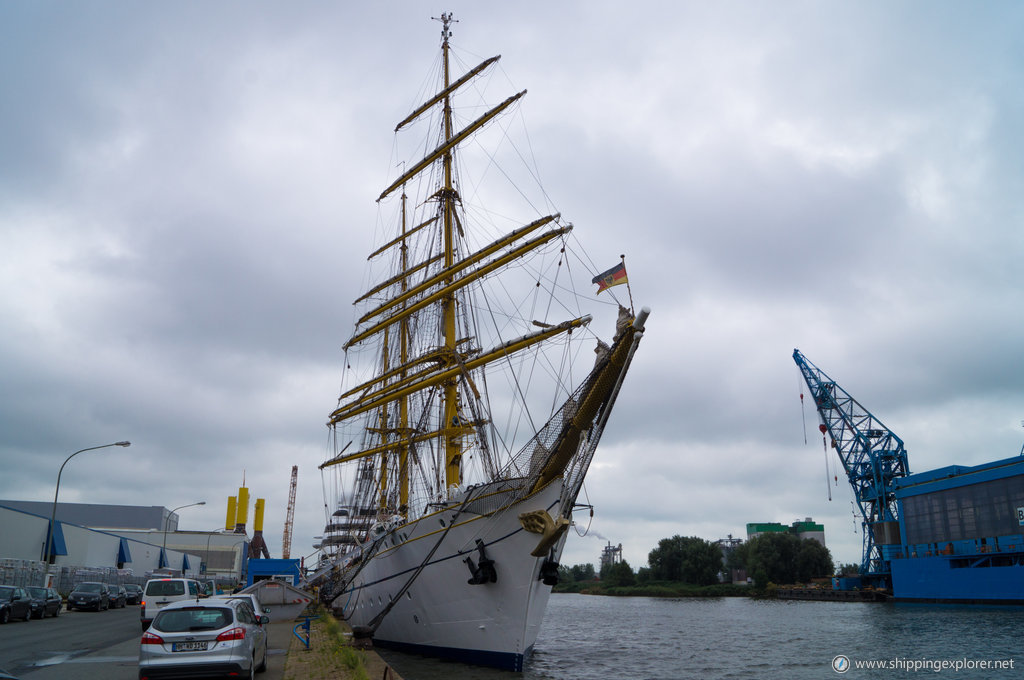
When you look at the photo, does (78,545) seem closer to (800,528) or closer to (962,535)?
(962,535)

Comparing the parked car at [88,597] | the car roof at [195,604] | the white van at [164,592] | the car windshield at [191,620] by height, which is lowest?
the parked car at [88,597]

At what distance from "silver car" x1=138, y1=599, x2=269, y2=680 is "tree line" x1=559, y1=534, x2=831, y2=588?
3163 inches

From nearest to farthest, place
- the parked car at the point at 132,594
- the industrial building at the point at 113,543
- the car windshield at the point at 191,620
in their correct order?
1. the car windshield at the point at 191,620
2. the industrial building at the point at 113,543
3. the parked car at the point at 132,594

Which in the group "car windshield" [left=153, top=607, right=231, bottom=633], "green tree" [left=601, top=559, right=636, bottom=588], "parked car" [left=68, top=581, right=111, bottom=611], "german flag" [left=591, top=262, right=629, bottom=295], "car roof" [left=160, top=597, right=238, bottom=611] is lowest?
"green tree" [left=601, top=559, right=636, bottom=588]

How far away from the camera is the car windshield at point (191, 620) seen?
1005 cm

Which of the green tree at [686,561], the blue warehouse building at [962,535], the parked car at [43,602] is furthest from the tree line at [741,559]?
the parked car at [43,602]

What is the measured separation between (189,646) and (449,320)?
20899mm

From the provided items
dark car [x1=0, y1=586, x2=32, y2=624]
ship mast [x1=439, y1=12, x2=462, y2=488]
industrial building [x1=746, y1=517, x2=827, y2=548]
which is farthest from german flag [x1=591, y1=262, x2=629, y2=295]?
industrial building [x1=746, y1=517, x2=827, y2=548]

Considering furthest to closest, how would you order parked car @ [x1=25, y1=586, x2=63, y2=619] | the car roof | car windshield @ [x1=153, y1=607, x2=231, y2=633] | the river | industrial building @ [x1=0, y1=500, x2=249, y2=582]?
1. industrial building @ [x1=0, y1=500, x2=249, y2=582]
2. parked car @ [x1=25, y1=586, x2=63, y2=619]
3. the river
4. the car roof
5. car windshield @ [x1=153, y1=607, x2=231, y2=633]

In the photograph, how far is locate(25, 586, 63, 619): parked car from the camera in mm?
25925

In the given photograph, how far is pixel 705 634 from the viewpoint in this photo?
121 feet

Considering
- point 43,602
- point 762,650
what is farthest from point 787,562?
point 43,602

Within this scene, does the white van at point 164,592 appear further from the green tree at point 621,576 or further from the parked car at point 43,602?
the green tree at point 621,576

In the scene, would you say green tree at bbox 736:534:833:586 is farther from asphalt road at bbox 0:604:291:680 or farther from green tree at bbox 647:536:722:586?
asphalt road at bbox 0:604:291:680
